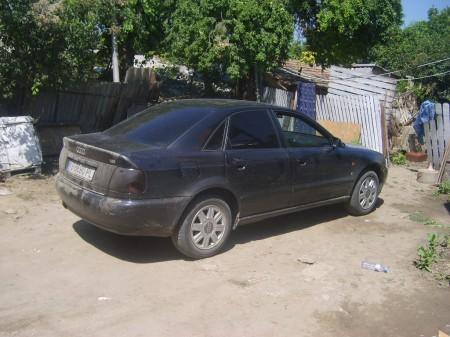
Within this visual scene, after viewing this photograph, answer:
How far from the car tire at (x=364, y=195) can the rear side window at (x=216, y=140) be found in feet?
8.69

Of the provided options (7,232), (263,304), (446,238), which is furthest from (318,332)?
(7,232)

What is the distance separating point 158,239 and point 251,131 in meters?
1.64

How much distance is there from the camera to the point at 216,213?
211 inches

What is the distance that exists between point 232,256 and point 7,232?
2.64 meters

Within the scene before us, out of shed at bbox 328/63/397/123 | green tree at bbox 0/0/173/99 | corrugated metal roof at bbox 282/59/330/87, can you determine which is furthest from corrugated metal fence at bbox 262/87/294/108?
green tree at bbox 0/0/173/99

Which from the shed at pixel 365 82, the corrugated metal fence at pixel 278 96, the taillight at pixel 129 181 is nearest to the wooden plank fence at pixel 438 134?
the shed at pixel 365 82

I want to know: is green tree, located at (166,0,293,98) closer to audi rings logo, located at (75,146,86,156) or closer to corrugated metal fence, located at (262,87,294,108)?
corrugated metal fence, located at (262,87,294,108)

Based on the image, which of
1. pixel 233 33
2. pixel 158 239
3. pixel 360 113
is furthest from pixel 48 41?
pixel 360 113

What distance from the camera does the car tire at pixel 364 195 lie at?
7211 millimetres

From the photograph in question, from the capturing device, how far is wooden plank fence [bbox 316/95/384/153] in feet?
39.8

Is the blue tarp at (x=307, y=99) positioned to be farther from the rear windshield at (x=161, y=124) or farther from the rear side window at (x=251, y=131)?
the rear windshield at (x=161, y=124)

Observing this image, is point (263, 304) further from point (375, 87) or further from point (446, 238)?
point (375, 87)

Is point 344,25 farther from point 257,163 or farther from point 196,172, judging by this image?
point 196,172

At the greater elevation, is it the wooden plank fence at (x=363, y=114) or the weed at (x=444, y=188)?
the wooden plank fence at (x=363, y=114)
